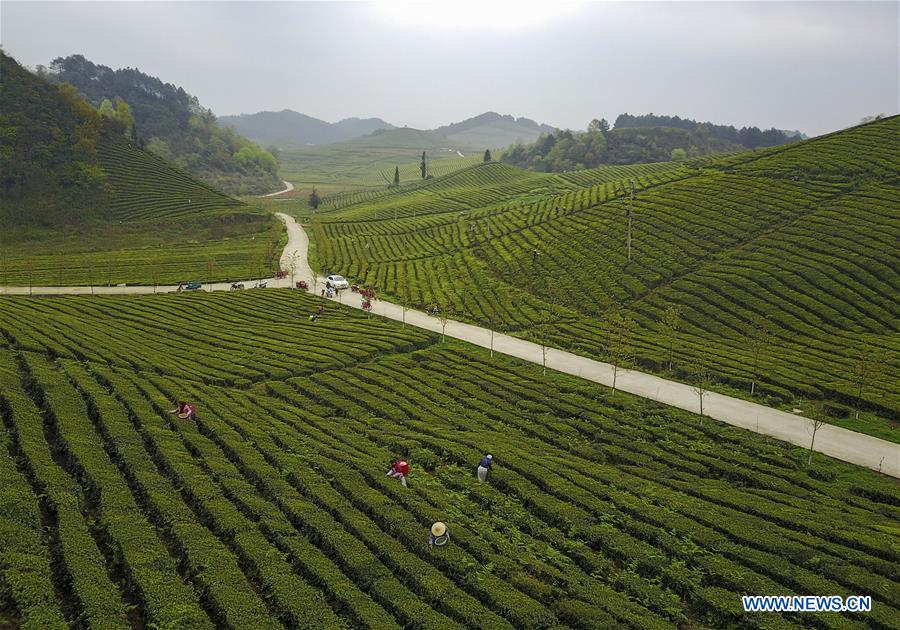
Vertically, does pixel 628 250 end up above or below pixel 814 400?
above

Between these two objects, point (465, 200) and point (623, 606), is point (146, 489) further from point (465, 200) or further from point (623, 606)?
point (465, 200)

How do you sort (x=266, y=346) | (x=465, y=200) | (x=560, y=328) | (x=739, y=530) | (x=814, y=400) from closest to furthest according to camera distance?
(x=739, y=530), (x=814, y=400), (x=266, y=346), (x=560, y=328), (x=465, y=200)

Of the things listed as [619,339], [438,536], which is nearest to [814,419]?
[619,339]

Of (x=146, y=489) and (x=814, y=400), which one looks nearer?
(x=146, y=489)

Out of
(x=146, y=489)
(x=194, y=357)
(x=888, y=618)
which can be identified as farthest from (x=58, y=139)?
(x=888, y=618)

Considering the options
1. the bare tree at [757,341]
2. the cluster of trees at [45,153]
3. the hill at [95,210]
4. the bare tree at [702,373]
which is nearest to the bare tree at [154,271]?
the hill at [95,210]

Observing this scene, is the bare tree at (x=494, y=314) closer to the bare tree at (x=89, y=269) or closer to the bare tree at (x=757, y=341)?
the bare tree at (x=757, y=341)

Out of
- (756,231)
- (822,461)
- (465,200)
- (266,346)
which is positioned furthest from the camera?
(465,200)
